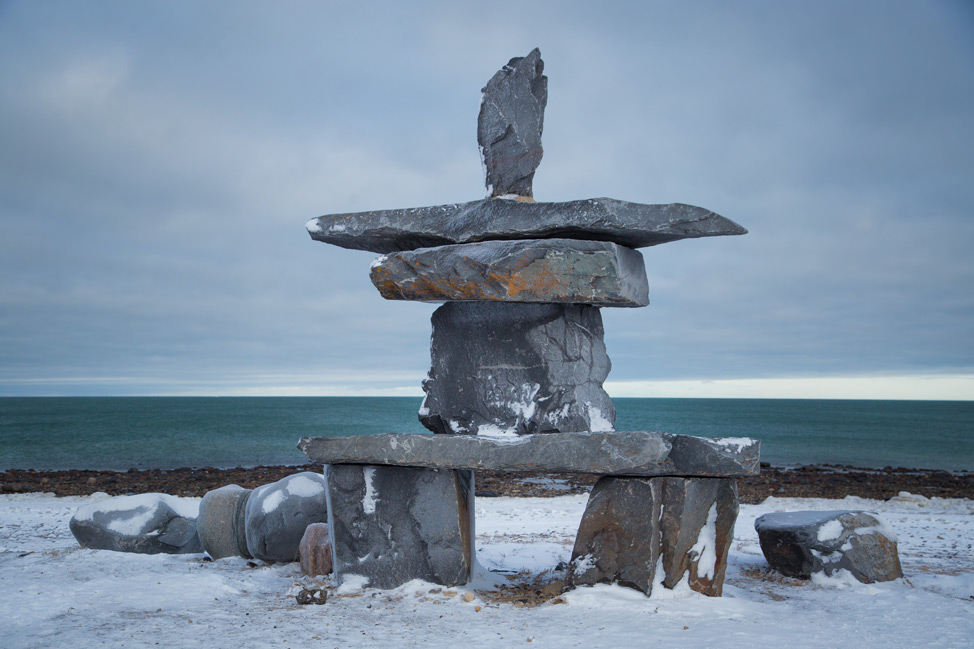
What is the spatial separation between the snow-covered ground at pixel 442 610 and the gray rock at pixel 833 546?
0.51ft

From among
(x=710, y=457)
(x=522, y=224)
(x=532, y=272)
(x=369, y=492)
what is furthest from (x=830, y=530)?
(x=369, y=492)

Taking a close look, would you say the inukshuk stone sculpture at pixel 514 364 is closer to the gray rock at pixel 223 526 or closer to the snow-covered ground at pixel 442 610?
the snow-covered ground at pixel 442 610

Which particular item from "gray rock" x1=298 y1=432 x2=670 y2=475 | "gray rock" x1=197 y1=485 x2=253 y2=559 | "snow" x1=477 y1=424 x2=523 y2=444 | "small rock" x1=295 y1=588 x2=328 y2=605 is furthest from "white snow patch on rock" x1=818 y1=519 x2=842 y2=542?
"gray rock" x1=197 y1=485 x2=253 y2=559

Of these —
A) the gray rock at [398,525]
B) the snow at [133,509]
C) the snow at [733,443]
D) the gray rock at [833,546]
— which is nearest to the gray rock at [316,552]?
the gray rock at [398,525]

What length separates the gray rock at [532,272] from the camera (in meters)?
5.66

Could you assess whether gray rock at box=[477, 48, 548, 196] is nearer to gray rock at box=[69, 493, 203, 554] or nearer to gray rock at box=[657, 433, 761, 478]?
gray rock at box=[657, 433, 761, 478]

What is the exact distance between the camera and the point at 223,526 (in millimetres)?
8117

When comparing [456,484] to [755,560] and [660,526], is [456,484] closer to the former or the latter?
[660,526]

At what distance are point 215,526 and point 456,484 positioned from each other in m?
3.55

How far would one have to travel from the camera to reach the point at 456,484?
614cm

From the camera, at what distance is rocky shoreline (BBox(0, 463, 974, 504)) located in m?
17.0

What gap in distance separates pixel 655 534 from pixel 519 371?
173 cm

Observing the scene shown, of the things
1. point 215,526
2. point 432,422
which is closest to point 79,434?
point 215,526

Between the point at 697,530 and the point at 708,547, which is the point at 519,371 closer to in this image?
the point at 697,530
